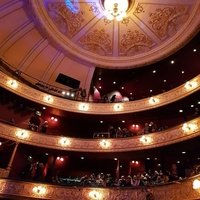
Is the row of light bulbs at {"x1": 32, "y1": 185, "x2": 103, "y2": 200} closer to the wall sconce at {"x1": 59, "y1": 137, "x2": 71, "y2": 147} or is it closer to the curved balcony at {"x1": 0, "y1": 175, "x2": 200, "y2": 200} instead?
the curved balcony at {"x1": 0, "y1": 175, "x2": 200, "y2": 200}

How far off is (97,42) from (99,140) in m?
8.28

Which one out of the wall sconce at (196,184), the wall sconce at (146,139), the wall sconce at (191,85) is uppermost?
the wall sconce at (191,85)

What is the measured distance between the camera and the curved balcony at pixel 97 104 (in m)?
16.3

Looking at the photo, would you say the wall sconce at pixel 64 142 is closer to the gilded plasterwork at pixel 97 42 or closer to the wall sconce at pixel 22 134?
the wall sconce at pixel 22 134

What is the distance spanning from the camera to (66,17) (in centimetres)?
1927

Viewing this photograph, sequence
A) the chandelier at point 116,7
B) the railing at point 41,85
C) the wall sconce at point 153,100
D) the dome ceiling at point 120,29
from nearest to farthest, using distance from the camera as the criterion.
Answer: the chandelier at point 116,7, the wall sconce at point 153,100, the dome ceiling at point 120,29, the railing at point 41,85

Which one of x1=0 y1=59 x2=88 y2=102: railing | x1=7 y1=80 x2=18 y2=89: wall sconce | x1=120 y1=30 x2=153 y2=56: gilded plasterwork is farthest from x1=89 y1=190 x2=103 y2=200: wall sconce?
x1=120 y1=30 x2=153 y2=56: gilded plasterwork

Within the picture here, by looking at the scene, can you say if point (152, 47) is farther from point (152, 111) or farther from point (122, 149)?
point (122, 149)

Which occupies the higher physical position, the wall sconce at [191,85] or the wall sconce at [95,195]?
the wall sconce at [191,85]

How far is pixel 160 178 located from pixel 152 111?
573cm

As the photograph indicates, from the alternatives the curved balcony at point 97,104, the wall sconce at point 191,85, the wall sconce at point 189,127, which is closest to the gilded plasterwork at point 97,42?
the curved balcony at point 97,104

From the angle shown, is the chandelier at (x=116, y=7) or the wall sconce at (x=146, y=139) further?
the chandelier at (x=116, y=7)

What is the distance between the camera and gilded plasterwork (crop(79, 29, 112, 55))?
2038 centimetres

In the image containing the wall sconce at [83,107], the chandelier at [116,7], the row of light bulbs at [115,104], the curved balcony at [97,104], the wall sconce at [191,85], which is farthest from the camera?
the wall sconce at [83,107]
